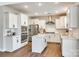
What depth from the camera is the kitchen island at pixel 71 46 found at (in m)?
4.22

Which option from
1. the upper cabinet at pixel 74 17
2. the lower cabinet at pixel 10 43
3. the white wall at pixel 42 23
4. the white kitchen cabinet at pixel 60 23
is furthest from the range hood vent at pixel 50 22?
the upper cabinet at pixel 74 17

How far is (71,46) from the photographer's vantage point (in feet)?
14.1

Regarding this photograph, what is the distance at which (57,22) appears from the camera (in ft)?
28.7

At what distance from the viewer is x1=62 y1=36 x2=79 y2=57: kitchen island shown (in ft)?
13.9

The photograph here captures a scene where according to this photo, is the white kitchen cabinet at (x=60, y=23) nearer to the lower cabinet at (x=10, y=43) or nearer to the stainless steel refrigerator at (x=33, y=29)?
the stainless steel refrigerator at (x=33, y=29)

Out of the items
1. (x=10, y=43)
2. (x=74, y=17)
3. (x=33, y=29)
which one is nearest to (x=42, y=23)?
(x=33, y=29)

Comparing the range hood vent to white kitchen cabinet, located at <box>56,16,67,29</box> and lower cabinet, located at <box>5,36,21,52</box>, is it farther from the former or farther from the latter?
lower cabinet, located at <box>5,36,21,52</box>

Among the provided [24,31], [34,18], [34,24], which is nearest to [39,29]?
[34,24]

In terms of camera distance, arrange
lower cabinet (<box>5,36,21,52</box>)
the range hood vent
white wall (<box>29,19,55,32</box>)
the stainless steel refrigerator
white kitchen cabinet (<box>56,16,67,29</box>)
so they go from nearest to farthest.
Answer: lower cabinet (<box>5,36,21,52</box>)
white kitchen cabinet (<box>56,16,67,29</box>)
the stainless steel refrigerator
the range hood vent
white wall (<box>29,19,55,32</box>)

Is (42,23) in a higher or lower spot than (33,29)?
higher

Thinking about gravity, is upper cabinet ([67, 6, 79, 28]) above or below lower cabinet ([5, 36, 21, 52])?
above

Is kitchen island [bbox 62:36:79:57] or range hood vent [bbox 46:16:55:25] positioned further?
range hood vent [bbox 46:16:55:25]

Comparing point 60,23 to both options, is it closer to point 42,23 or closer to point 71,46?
point 42,23

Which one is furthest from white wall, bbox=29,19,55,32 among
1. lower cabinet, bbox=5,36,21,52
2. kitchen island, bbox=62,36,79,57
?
kitchen island, bbox=62,36,79,57
